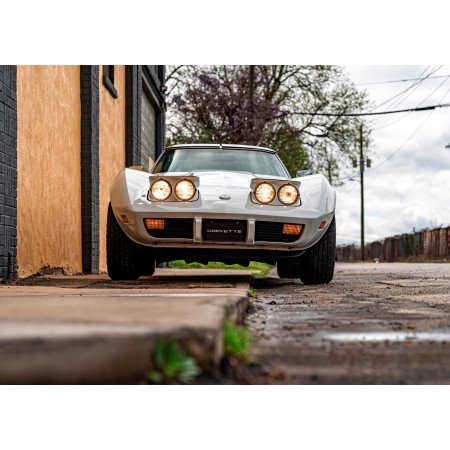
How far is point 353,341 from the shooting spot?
7.61ft

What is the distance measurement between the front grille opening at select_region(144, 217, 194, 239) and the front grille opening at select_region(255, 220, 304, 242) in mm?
519

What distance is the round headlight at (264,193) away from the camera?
5.16 meters

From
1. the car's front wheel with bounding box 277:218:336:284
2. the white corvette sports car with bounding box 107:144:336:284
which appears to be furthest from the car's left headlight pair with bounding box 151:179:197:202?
the car's front wheel with bounding box 277:218:336:284

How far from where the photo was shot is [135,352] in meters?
1.65

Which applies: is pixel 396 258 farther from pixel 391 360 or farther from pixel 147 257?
pixel 391 360

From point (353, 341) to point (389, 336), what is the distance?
7.2 inches

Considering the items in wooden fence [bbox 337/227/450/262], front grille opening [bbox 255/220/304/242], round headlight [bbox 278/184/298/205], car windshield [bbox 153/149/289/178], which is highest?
car windshield [bbox 153/149/289/178]

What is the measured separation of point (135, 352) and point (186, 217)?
342 centimetres

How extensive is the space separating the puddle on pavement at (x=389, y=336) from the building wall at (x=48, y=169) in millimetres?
4234

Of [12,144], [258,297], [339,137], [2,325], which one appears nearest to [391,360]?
[2,325]

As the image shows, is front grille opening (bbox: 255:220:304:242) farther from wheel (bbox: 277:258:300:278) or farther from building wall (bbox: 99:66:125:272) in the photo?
building wall (bbox: 99:66:125:272)

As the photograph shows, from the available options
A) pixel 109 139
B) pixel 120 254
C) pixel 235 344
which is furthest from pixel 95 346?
pixel 109 139

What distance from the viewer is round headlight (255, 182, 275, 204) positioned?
5.16m

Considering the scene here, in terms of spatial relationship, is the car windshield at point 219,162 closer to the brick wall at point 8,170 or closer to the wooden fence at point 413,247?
the brick wall at point 8,170
